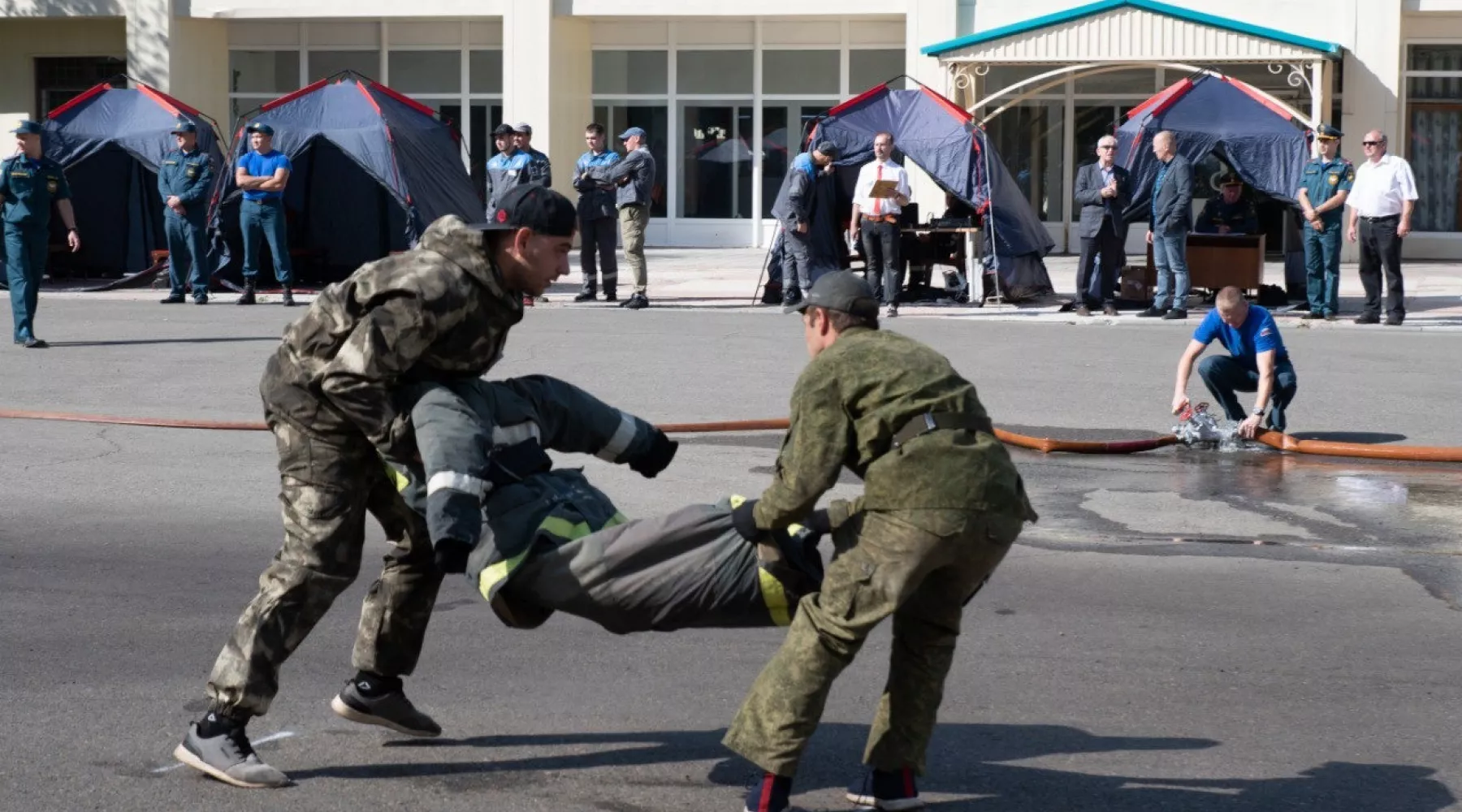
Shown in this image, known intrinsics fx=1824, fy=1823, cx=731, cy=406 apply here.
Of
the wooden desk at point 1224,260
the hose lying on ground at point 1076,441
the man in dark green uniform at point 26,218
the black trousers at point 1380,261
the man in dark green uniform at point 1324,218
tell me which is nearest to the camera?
the hose lying on ground at point 1076,441

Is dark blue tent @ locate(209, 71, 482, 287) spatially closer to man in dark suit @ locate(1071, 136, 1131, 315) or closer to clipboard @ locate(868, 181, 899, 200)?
clipboard @ locate(868, 181, 899, 200)

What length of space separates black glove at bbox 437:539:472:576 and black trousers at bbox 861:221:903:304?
1408 centimetres

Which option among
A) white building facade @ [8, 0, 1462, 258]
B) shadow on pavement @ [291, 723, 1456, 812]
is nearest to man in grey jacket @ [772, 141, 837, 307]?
white building facade @ [8, 0, 1462, 258]

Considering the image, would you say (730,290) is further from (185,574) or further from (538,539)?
(538,539)

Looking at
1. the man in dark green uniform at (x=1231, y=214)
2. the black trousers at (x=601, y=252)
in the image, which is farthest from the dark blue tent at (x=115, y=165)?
the man in dark green uniform at (x=1231, y=214)

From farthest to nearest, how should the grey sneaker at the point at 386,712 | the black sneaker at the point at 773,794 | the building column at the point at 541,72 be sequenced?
the building column at the point at 541,72, the grey sneaker at the point at 386,712, the black sneaker at the point at 773,794

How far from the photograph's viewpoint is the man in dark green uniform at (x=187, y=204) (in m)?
18.9

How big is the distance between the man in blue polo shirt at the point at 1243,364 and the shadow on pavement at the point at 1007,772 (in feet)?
17.8

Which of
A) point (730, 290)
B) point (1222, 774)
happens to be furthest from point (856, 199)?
point (1222, 774)

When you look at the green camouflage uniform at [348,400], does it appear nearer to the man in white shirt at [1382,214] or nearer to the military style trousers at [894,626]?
the military style trousers at [894,626]

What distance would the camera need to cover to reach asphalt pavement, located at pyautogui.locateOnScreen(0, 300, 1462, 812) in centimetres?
490

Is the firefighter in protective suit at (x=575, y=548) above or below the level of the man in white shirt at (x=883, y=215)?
below

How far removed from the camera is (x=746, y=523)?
4352 millimetres

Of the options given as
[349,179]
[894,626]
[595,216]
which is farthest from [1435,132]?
[894,626]
